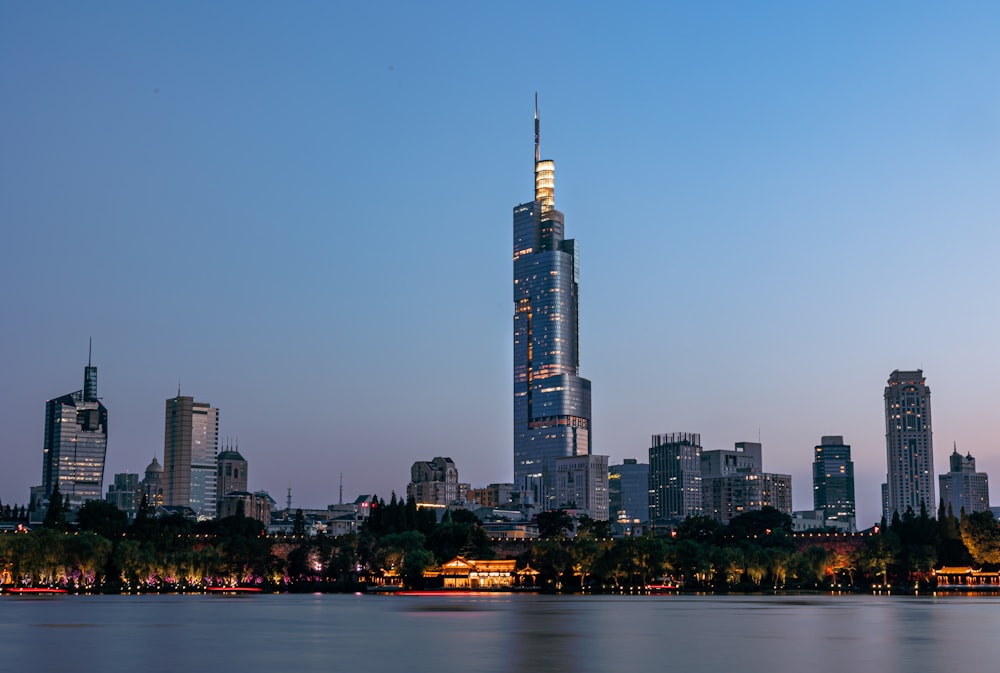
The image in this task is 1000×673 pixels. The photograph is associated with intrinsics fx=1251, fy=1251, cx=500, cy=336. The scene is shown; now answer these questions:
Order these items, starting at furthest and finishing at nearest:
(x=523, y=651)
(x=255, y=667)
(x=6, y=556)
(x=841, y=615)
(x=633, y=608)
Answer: (x=6, y=556) < (x=633, y=608) < (x=841, y=615) < (x=523, y=651) < (x=255, y=667)

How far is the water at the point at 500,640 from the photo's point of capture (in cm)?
6531

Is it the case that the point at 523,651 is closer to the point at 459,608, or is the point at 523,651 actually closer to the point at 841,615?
the point at 841,615

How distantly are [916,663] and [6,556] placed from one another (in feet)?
504

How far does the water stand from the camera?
65312 mm

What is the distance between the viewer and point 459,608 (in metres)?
142

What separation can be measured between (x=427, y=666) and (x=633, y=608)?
256ft

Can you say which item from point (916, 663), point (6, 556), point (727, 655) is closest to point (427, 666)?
point (727, 655)

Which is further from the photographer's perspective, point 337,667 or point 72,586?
point 72,586

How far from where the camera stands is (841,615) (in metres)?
120

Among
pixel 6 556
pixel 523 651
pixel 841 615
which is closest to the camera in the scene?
pixel 523 651

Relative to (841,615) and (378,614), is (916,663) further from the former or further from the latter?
(378,614)

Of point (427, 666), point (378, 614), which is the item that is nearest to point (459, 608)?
point (378, 614)

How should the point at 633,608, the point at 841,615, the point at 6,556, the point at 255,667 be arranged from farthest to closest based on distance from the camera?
the point at 6,556
the point at 633,608
the point at 841,615
the point at 255,667

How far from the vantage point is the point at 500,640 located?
83.9m
